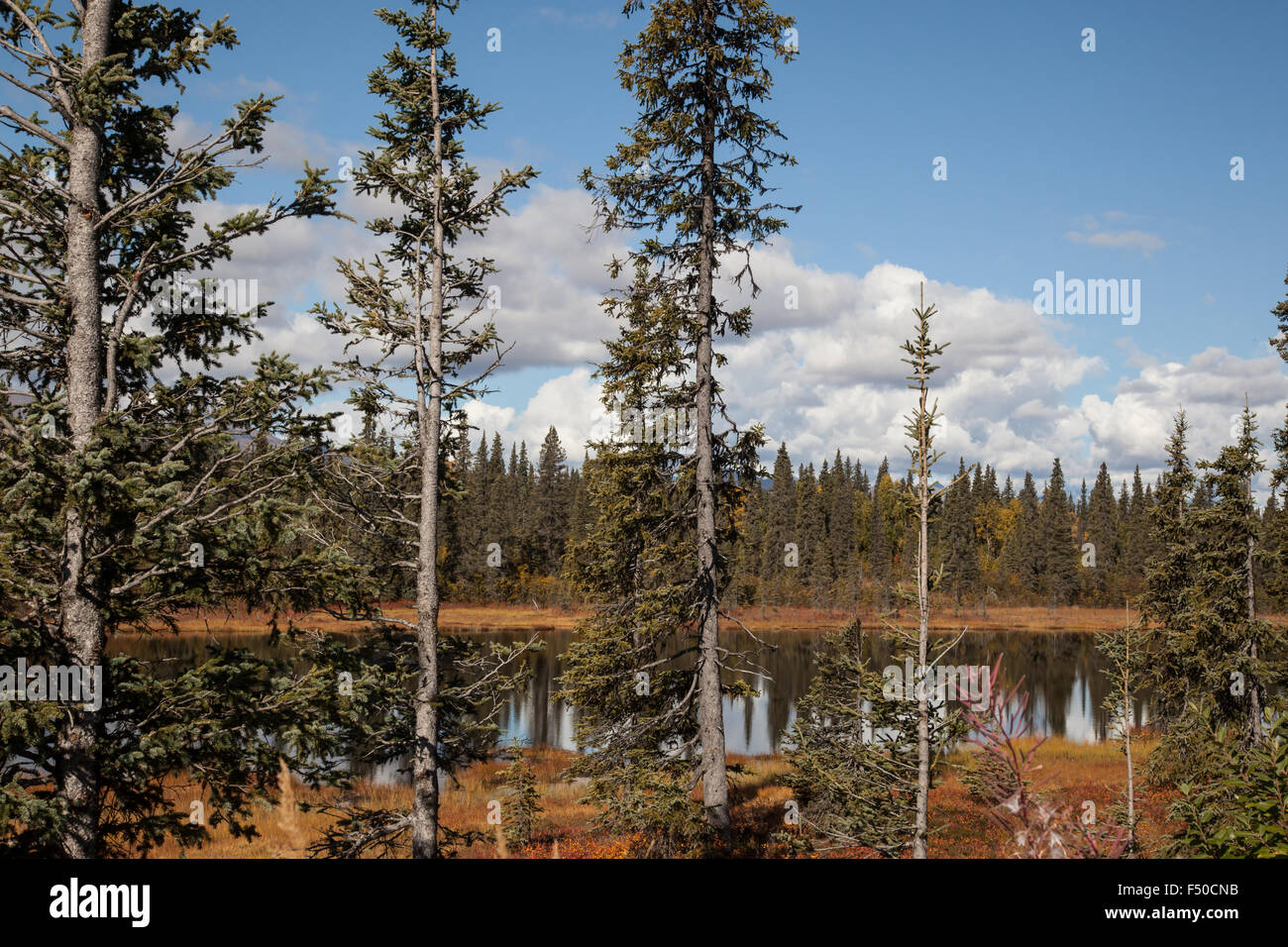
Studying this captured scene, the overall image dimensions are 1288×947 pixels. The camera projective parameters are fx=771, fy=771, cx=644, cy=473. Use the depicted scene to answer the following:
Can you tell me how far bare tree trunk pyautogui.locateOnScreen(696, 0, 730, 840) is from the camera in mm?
15039

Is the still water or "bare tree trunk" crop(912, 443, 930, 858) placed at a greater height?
"bare tree trunk" crop(912, 443, 930, 858)

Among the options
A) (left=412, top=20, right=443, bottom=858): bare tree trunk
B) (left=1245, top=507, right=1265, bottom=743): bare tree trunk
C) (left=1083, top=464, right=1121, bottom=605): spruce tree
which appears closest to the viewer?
(left=412, top=20, right=443, bottom=858): bare tree trunk

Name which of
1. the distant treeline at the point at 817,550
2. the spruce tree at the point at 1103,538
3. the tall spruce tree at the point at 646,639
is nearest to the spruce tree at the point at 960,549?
the distant treeline at the point at 817,550

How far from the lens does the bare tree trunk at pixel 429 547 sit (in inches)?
472

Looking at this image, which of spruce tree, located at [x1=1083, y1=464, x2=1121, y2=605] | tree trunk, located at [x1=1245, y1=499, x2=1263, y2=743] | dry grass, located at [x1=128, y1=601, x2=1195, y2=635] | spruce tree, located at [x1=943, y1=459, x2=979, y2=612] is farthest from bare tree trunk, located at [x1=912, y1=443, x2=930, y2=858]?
spruce tree, located at [x1=1083, y1=464, x2=1121, y2=605]

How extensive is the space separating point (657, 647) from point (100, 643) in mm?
10638

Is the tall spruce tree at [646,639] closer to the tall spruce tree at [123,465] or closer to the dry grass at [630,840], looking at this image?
the dry grass at [630,840]

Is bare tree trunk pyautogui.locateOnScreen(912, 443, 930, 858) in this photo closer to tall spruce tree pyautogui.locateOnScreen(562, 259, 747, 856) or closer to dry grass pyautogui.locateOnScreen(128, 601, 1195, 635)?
tall spruce tree pyautogui.locateOnScreen(562, 259, 747, 856)

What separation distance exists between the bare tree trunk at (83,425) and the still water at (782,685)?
11006 millimetres

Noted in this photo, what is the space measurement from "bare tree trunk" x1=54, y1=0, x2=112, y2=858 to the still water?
36.1ft

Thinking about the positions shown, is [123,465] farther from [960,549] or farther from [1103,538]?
[1103,538]

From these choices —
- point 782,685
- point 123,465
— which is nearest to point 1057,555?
point 782,685

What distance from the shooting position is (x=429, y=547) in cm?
1236
